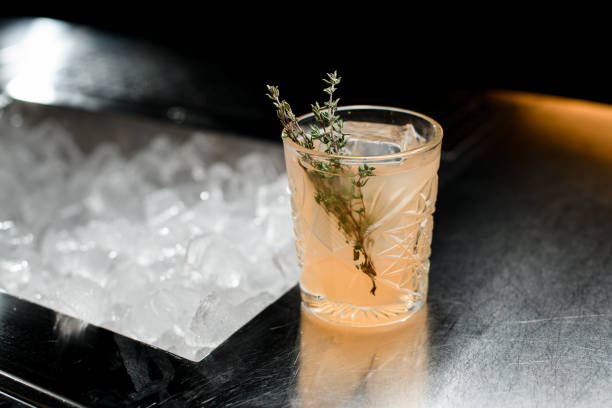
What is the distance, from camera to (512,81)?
2.05m

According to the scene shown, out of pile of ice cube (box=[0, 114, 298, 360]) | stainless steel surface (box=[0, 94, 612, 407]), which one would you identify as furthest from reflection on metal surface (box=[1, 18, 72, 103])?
stainless steel surface (box=[0, 94, 612, 407])

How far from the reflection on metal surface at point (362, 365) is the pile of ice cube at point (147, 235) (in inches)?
6.4

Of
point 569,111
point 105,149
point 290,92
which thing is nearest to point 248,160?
point 290,92

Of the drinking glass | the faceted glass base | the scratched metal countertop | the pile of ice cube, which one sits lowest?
the pile of ice cube

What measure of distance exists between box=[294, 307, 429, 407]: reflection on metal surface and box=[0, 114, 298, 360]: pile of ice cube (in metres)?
0.16

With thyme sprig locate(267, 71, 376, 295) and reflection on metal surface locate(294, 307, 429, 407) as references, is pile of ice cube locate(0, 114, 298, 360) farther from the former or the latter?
thyme sprig locate(267, 71, 376, 295)

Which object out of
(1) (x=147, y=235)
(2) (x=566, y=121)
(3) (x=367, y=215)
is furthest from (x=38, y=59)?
(3) (x=367, y=215)

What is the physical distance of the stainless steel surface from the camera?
833 mm

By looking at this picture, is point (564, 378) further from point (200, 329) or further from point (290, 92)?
point (290, 92)

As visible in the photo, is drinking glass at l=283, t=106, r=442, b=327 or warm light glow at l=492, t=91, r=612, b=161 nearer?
drinking glass at l=283, t=106, r=442, b=327

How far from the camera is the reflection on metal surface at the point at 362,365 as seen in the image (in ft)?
2.70

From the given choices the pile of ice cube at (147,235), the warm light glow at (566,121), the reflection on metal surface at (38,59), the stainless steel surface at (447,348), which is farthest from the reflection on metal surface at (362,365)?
the reflection on metal surface at (38,59)

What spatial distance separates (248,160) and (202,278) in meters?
0.60

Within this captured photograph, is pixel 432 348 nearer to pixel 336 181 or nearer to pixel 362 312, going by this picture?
pixel 362 312
